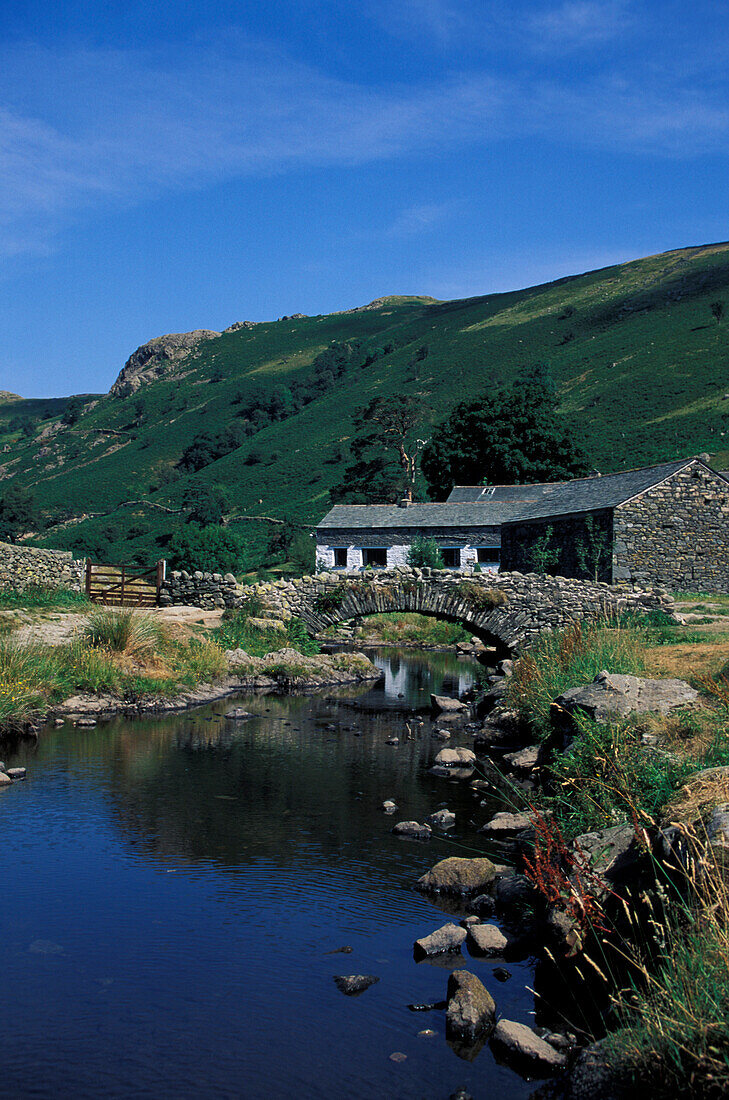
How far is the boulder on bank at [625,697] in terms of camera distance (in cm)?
1032

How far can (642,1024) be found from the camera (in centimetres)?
500

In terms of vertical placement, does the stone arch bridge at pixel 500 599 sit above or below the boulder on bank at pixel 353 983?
above

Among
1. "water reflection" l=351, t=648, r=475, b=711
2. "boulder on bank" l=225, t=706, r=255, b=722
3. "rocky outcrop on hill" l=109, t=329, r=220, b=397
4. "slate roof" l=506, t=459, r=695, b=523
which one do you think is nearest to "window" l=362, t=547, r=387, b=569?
"slate roof" l=506, t=459, r=695, b=523

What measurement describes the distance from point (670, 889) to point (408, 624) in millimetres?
33119

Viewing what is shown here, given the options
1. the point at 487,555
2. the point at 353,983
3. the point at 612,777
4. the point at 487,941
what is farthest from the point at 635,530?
the point at 353,983

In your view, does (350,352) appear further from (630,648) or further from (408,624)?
(630,648)

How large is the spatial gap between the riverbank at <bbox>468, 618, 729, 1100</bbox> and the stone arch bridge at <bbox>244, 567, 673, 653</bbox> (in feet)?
24.5

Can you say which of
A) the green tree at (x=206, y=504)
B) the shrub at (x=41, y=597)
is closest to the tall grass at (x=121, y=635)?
the shrub at (x=41, y=597)

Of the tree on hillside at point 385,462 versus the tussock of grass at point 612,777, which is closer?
the tussock of grass at point 612,777

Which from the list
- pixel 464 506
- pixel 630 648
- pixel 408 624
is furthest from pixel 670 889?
pixel 464 506

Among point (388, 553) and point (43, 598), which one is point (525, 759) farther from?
point (388, 553)

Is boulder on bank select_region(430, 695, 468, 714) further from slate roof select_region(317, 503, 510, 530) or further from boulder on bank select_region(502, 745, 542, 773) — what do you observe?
slate roof select_region(317, 503, 510, 530)

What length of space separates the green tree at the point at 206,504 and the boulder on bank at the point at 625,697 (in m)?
65.6

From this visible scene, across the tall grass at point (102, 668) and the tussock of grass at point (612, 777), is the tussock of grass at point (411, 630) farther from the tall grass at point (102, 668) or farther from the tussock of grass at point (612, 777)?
the tussock of grass at point (612, 777)
